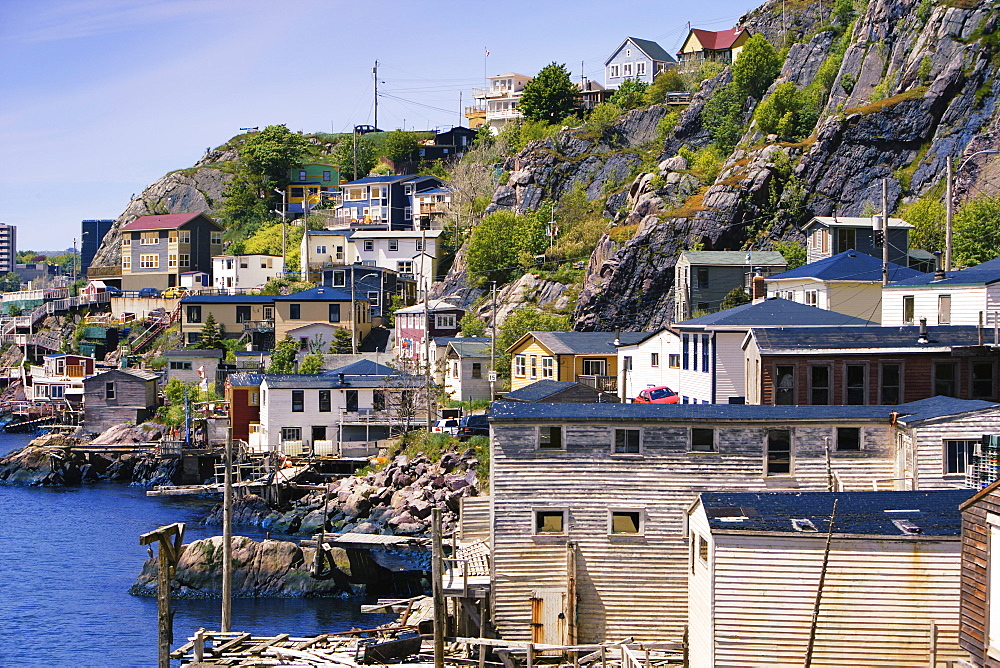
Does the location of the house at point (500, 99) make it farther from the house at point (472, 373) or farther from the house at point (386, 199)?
the house at point (472, 373)

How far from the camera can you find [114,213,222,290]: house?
13075 cm

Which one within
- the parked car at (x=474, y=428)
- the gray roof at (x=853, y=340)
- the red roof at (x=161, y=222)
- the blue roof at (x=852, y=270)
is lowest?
the parked car at (x=474, y=428)

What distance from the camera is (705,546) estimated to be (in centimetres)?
2753

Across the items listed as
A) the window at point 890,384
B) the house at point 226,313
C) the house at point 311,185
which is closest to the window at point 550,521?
the window at point 890,384

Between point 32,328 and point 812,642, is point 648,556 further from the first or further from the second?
point 32,328

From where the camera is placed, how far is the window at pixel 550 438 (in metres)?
33.8

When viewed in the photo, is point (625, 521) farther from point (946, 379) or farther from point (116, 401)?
point (116, 401)

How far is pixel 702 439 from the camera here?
111 ft

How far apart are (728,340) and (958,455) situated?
15.2 meters

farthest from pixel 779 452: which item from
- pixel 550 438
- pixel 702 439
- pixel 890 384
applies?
pixel 890 384

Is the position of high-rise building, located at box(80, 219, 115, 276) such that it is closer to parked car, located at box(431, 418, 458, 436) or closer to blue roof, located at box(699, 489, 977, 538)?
parked car, located at box(431, 418, 458, 436)

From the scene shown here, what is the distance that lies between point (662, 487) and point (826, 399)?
338 inches

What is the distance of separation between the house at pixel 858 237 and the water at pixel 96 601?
37405 mm

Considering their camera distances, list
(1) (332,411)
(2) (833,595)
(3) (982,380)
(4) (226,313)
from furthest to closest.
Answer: (4) (226,313), (1) (332,411), (3) (982,380), (2) (833,595)
